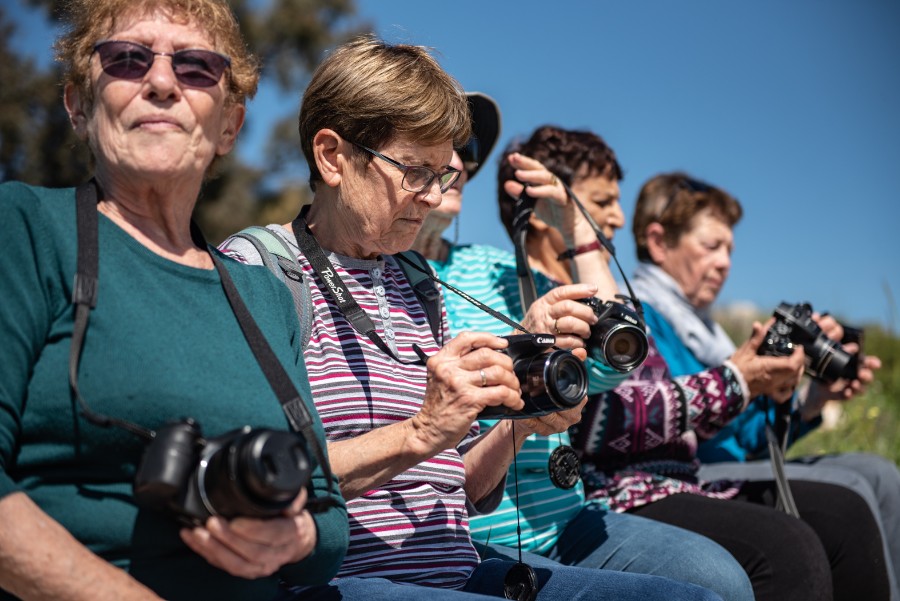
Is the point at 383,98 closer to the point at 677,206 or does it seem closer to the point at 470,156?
the point at 470,156

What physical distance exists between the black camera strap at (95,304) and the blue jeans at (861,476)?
2.53m

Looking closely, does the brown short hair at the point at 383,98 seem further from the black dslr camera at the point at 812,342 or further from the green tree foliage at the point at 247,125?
the green tree foliage at the point at 247,125

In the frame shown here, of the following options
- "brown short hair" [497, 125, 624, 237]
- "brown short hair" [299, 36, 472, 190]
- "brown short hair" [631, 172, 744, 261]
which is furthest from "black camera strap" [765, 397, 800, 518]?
"brown short hair" [299, 36, 472, 190]

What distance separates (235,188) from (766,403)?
13.6 m

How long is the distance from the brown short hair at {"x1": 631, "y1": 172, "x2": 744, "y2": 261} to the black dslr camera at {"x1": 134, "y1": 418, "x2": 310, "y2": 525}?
3.22 meters

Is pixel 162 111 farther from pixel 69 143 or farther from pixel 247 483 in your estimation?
pixel 247 483

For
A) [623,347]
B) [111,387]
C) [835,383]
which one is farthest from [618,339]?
[835,383]

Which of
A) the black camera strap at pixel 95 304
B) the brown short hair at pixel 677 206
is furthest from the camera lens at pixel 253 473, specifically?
the brown short hair at pixel 677 206

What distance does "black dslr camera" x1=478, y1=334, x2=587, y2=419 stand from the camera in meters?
2.09

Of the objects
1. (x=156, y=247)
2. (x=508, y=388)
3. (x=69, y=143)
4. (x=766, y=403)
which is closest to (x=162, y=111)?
(x=156, y=247)

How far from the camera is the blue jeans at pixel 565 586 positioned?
1.95 metres

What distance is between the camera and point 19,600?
5.06ft

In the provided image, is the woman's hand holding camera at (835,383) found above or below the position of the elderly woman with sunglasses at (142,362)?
below

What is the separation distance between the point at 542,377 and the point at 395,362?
40 centimetres
